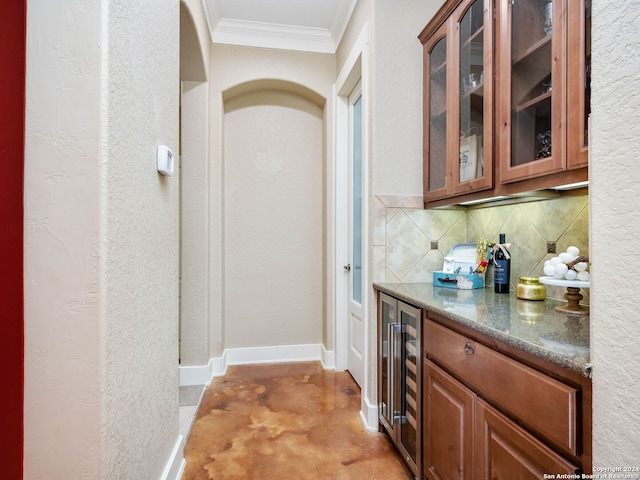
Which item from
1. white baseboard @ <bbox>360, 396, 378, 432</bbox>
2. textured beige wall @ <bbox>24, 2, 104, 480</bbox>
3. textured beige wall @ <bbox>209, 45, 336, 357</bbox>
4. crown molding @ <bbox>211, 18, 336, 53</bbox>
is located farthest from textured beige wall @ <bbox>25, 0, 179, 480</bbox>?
crown molding @ <bbox>211, 18, 336, 53</bbox>

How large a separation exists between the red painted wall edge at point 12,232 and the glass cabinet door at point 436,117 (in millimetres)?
1812

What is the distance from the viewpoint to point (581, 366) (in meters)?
0.74

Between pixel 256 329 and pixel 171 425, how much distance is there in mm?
1643

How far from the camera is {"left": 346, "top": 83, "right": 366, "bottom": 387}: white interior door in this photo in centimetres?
273

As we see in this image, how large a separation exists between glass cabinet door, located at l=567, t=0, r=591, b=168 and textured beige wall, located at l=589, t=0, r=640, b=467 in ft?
1.63

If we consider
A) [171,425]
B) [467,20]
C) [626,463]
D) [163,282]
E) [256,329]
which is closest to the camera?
[626,463]

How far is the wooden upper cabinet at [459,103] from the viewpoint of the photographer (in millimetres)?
1591

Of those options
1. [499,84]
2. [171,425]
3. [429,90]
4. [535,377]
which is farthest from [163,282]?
[429,90]

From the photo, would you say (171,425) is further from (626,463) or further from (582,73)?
(582,73)

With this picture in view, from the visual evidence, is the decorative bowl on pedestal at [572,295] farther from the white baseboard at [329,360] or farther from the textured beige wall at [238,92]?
the white baseboard at [329,360]

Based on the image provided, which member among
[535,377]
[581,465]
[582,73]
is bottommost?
[581,465]

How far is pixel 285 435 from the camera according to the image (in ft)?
6.64

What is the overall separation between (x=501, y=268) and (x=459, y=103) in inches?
35.4

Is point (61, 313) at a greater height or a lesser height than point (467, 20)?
lesser
